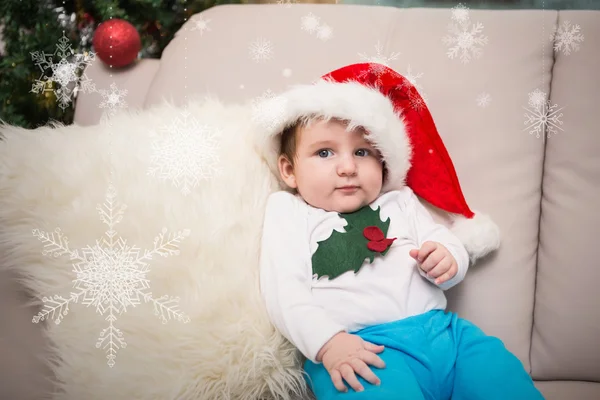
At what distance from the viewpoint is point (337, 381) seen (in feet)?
2.68

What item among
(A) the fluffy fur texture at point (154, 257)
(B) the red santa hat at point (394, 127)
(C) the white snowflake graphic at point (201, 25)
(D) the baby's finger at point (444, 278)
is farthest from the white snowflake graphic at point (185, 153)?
(D) the baby's finger at point (444, 278)

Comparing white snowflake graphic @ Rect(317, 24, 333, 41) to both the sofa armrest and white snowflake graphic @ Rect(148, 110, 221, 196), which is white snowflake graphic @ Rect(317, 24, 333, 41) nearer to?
white snowflake graphic @ Rect(148, 110, 221, 196)

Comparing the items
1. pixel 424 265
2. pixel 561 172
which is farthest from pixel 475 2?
pixel 424 265

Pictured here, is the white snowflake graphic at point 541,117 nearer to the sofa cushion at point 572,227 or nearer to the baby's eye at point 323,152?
the sofa cushion at point 572,227

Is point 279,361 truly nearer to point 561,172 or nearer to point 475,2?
point 561,172

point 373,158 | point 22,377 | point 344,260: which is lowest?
point 22,377

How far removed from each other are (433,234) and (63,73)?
46.6 inches

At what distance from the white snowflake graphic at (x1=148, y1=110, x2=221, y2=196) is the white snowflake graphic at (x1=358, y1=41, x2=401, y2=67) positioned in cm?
43

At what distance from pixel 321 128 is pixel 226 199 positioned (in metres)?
0.24

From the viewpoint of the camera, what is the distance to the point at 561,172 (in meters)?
1.09

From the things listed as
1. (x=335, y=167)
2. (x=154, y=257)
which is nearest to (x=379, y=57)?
(x=335, y=167)

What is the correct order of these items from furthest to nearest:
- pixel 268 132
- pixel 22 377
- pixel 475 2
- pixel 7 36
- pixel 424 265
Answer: pixel 7 36
pixel 475 2
pixel 268 132
pixel 424 265
pixel 22 377

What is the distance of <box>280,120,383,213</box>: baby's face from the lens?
1.02 metres
